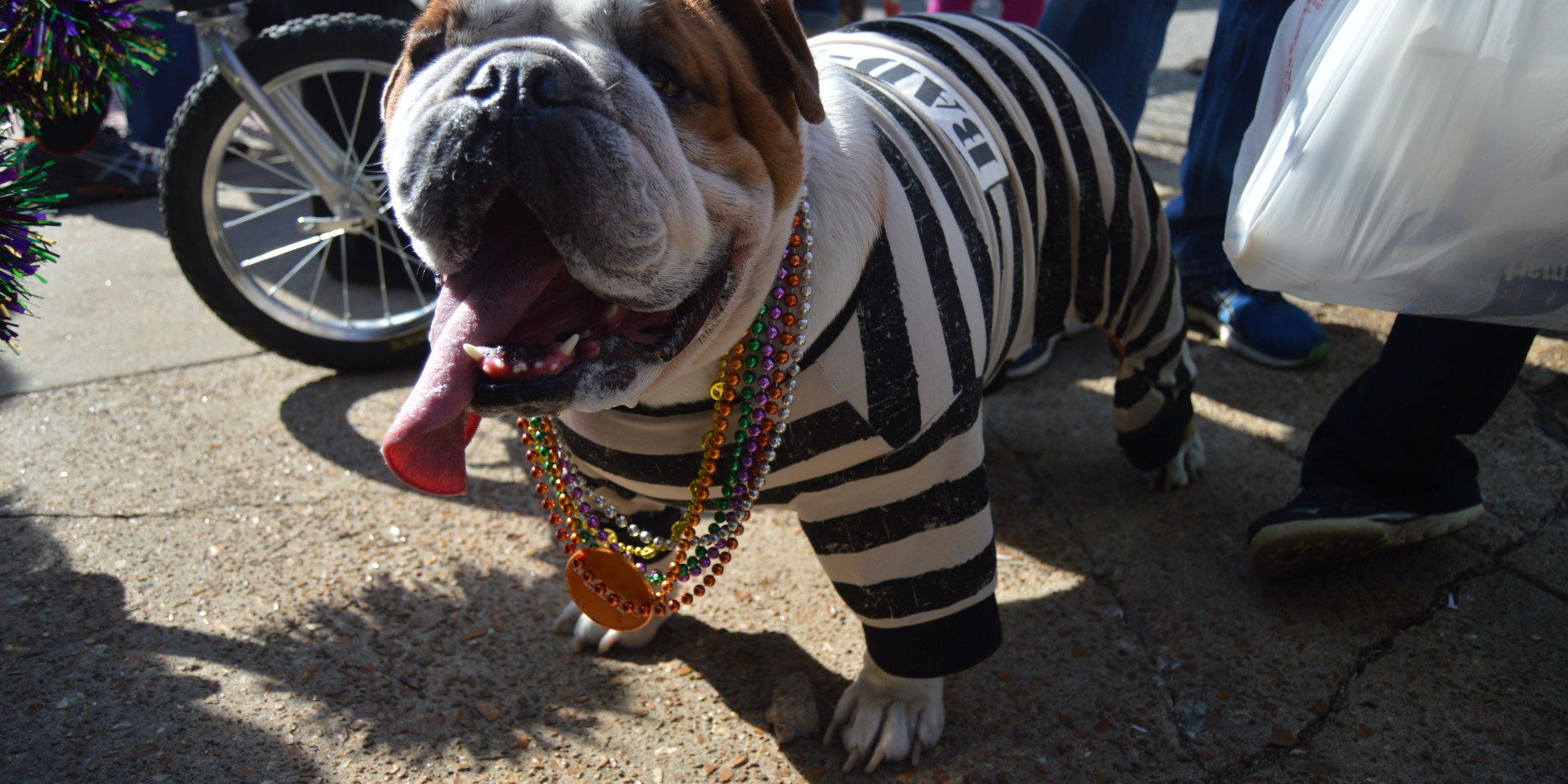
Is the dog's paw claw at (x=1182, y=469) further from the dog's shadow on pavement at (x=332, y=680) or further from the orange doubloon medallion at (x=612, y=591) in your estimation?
the orange doubloon medallion at (x=612, y=591)

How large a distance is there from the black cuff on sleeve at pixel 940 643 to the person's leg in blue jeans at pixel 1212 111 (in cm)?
181

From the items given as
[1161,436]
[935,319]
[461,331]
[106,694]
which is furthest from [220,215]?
[1161,436]

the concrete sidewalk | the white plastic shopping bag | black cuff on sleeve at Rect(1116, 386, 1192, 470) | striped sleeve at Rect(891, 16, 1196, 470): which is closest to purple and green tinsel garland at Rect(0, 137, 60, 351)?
the concrete sidewalk

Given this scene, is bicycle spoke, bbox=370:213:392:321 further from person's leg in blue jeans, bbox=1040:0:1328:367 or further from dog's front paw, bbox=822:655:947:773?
person's leg in blue jeans, bbox=1040:0:1328:367

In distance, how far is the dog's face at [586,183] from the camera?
4.23ft

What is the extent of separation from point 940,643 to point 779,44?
1.05m

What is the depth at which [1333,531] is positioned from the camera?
2.17 meters

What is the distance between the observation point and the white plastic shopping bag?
1511 millimetres

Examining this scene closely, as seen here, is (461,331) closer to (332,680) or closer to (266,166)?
(332,680)

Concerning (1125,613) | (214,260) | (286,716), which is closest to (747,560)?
(1125,613)

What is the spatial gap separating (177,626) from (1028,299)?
6.33 feet

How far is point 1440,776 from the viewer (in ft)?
5.98

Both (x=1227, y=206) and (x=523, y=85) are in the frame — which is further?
(x=1227, y=206)

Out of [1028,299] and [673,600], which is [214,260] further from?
[1028,299]
